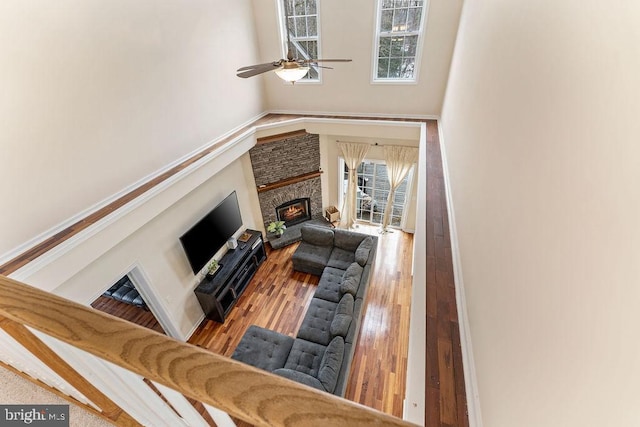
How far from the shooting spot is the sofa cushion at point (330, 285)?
4.61m

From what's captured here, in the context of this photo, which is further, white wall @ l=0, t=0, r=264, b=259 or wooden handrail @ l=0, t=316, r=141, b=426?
white wall @ l=0, t=0, r=264, b=259

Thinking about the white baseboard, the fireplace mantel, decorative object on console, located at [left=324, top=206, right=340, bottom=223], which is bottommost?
decorative object on console, located at [left=324, top=206, right=340, bottom=223]

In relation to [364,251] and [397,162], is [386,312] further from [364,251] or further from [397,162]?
[397,162]

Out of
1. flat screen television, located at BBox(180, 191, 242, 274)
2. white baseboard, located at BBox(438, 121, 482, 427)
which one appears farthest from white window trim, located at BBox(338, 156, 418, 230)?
white baseboard, located at BBox(438, 121, 482, 427)

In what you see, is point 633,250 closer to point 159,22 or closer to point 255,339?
point 255,339

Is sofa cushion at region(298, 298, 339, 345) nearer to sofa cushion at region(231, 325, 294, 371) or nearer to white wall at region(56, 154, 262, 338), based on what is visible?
sofa cushion at region(231, 325, 294, 371)

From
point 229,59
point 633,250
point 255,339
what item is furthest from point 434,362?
point 229,59

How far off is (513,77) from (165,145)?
3824 millimetres

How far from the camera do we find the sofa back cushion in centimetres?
573

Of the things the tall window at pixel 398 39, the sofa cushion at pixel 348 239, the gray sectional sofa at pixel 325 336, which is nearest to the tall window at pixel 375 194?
the sofa cushion at pixel 348 239

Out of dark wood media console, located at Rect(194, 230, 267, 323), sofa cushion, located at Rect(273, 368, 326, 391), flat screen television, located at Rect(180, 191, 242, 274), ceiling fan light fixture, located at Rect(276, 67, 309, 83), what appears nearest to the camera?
ceiling fan light fixture, located at Rect(276, 67, 309, 83)

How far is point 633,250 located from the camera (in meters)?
0.43

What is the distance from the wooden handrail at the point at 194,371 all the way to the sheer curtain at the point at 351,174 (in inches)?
238

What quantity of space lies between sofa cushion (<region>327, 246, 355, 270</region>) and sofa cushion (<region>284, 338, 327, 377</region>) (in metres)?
1.75
